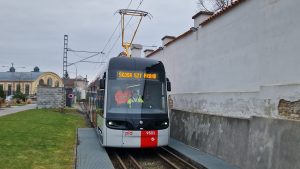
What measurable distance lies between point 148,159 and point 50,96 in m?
29.2

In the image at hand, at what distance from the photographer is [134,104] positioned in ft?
41.2

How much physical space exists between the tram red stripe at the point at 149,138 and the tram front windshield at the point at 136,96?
0.62 meters

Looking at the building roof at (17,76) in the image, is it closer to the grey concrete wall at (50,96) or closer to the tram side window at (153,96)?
the grey concrete wall at (50,96)

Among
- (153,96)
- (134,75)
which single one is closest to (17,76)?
(134,75)

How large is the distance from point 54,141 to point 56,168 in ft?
16.2

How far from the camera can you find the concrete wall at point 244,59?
9.47m

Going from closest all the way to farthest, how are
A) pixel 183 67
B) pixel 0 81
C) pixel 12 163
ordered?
pixel 12 163 → pixel 183 67 → pixel 0 81

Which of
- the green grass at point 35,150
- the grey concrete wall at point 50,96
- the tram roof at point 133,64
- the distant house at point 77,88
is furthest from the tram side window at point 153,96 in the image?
the distant house at point 77,88

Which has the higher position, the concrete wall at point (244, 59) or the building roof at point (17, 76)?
the building roof at point (17, 76)

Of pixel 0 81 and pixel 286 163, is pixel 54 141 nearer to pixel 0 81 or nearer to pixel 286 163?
pixel 286 163

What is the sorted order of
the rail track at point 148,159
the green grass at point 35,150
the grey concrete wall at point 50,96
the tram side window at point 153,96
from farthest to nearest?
the grey concrete wall at point 50,96 < the tram side window at point 153,96 < the rail track at point 148,159 < the green grass at point 35,150

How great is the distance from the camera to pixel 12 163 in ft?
32.0

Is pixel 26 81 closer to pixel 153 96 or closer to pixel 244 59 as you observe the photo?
pixel 153 96

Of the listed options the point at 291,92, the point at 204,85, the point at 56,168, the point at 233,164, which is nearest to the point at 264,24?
the point at 291,92
